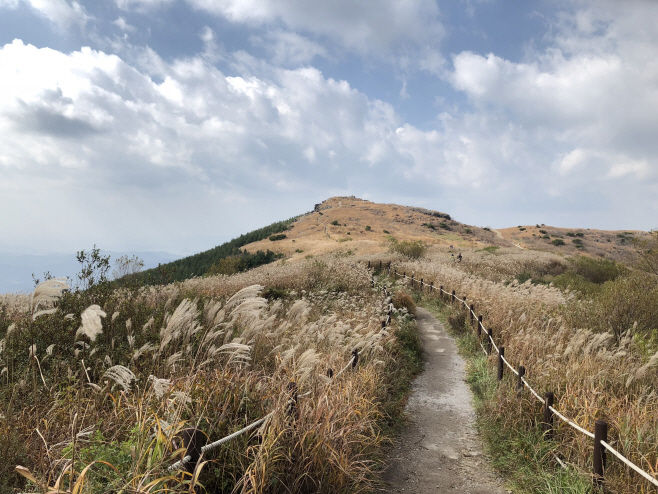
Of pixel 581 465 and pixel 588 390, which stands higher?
A: pixel 588 390

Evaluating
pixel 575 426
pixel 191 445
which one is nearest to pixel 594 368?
pixel 575 426

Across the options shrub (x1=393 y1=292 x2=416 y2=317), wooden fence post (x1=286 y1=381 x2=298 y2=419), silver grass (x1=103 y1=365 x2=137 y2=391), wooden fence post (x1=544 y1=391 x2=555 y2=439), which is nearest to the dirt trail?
wooden fence post (x1=544 y1=391 x2=555 y2=439)

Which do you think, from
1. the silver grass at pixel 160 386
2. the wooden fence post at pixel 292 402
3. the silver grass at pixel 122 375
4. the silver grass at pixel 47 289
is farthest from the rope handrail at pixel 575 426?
the silver grass at pixel 47 289

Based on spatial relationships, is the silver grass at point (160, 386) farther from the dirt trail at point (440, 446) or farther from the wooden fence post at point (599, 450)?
the wooden fence post at point (599, 450)

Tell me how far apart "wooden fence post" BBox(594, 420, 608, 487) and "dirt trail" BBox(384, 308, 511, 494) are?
994 millimetres

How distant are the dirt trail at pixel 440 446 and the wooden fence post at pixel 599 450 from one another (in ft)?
3.26

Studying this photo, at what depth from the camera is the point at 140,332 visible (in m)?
6.12

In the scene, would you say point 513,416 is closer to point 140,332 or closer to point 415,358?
point 415,358

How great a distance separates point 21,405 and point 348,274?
15009mm

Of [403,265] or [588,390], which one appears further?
[403,265]

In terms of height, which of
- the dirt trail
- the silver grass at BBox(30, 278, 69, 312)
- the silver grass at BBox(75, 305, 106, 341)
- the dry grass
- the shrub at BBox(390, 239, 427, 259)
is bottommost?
the dirt trail

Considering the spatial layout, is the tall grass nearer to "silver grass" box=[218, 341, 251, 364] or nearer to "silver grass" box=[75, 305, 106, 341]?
"silver grass" box=[218, 341, 251, 364]

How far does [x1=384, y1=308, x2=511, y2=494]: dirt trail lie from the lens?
15.0 feet

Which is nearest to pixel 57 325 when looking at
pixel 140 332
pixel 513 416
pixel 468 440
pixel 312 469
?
pixel 140 332
